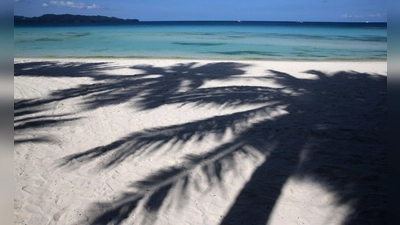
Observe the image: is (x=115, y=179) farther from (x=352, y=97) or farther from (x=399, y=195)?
(x=352, y=97)

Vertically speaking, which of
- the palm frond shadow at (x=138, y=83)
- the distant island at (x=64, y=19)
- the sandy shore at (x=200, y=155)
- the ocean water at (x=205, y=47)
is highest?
the distant island at (x=64, y=19)

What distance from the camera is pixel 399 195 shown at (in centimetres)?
107

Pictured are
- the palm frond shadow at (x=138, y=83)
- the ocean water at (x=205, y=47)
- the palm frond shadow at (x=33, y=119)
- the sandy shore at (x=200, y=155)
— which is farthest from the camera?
the ocean water at (x=205, y=47)

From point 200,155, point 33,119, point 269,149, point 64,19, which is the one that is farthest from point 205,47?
point 64,19

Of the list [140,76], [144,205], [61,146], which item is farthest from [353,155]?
[140,76]

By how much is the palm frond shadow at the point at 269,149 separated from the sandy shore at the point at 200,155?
2 centimetres

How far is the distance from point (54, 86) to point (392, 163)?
7.72 meters

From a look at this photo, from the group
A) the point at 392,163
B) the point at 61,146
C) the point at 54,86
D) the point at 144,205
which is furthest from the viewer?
the point at 54,86

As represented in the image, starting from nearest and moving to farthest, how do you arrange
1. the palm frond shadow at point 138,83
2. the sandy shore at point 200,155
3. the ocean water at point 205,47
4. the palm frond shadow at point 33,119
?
the sandy shore at point 200,155 < the palm frond shadow at point 33,119 < the palm frond shadow at point 138,83 < the ocean water at point 205,47

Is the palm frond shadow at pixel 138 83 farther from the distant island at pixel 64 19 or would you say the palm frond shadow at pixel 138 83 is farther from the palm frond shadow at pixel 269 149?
the distant island at pixel 64 19

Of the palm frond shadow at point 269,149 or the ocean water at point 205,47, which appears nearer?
the palm frond shadow at point 269,149

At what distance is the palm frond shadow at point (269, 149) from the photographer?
8.69 ft

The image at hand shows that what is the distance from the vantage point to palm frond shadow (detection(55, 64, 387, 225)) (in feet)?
8.69

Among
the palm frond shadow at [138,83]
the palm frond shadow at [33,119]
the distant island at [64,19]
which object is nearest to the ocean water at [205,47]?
the palm frond shadow at [138,83]
